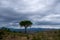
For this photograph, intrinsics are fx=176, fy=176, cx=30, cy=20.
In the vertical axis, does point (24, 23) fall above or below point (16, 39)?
above

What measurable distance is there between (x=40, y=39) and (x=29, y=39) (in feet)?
7.36

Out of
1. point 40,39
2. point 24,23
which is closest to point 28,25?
point 24,23

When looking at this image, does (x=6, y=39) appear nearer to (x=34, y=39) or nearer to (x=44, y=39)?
(x=34, y=39)

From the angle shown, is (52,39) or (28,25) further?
(28,25)

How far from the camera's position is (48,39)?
18281mm

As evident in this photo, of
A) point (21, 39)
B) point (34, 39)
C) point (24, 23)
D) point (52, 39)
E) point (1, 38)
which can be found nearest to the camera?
point (52, 39)

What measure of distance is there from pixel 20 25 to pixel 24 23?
6.13 ft

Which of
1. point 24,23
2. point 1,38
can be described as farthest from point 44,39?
point 24,23

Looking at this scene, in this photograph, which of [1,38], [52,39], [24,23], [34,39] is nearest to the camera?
[52,39]

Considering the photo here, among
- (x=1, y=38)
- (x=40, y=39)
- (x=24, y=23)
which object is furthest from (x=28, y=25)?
(x=40, y=39)

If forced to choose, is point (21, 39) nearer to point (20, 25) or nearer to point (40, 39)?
point (40, 39)

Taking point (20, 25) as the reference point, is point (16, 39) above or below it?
below

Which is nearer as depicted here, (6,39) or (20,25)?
(6,39)

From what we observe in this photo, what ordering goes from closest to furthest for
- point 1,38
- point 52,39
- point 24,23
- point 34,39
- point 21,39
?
point 52,39 < point 34,39 < point 21,39 < point 1,38 < point 24,23
